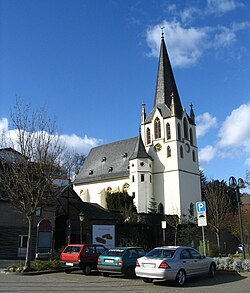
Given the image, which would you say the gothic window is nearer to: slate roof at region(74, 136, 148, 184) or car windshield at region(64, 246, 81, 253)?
slate roof at region(74, 136, 148, 184)

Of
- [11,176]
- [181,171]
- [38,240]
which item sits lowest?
[38,240]

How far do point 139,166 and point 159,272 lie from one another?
148 ft

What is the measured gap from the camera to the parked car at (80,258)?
58.2 feet

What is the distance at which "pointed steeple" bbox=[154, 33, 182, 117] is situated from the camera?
6450 cm

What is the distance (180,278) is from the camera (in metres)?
13.9

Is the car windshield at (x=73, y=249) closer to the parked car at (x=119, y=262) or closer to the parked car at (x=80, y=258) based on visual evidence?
the parked car at (x=80, y=258)

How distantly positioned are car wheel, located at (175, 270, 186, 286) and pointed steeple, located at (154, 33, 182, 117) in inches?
1977

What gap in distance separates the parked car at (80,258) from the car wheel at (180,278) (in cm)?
559

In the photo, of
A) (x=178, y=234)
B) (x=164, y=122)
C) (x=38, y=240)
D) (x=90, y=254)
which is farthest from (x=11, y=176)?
(x=164, y=122)

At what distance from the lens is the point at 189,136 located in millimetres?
63812

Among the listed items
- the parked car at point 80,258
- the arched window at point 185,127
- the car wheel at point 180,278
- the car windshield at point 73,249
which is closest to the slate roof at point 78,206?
the car windshield at point 73,249

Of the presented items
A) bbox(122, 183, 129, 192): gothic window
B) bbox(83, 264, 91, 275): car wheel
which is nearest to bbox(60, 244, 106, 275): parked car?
bbox(83, 264, 91, 275): car wheel

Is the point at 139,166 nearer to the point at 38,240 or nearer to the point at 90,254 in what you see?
the point at 38,240

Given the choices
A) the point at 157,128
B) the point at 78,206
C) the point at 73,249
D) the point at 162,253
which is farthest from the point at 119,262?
the point at 157,128
